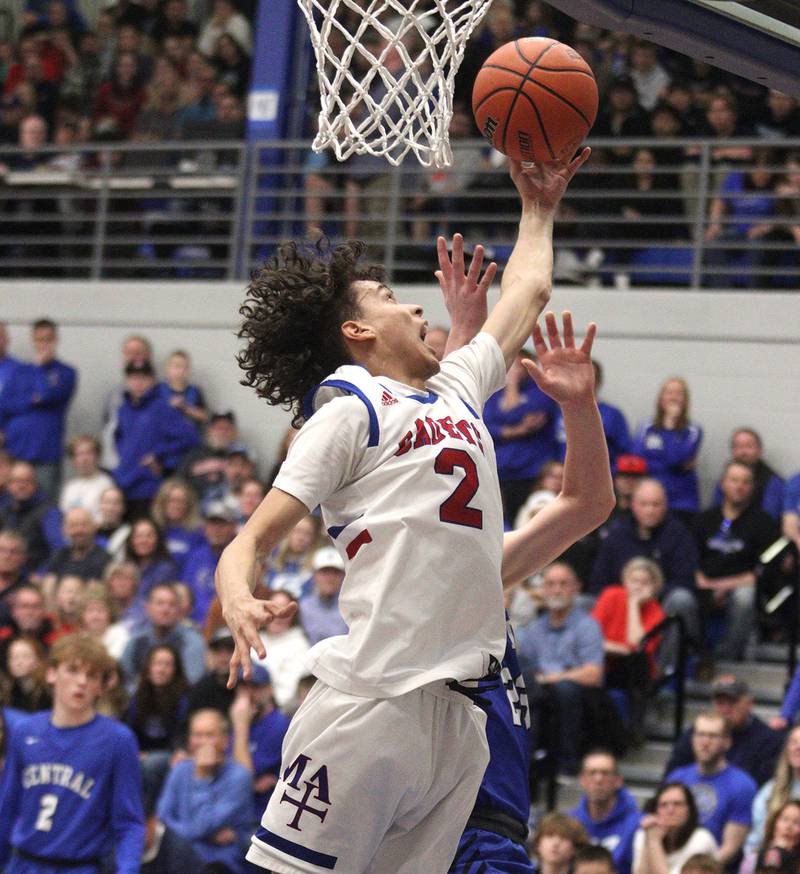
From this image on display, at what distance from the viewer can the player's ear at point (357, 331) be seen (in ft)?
12.9

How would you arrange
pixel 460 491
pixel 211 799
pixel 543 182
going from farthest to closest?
pixel 211 799, pixel 543 182, pixel 460 491

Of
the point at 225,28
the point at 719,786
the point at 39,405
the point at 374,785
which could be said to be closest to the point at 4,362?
the point at 39,405

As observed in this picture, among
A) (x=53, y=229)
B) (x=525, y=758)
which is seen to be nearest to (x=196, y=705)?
(x=525, y=758)

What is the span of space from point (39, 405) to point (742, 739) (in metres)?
6.81

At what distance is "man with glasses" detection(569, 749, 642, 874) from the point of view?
8195 millimetres

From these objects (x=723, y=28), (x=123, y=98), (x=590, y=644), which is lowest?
(x=590, y=644)

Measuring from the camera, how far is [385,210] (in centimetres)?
1372

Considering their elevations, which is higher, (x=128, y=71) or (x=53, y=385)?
(x=128, y=71)

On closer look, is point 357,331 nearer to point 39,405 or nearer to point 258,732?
point 258,732

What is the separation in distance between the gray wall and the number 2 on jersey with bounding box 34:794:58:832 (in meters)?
5.72

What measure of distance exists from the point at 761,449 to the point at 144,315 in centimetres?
567

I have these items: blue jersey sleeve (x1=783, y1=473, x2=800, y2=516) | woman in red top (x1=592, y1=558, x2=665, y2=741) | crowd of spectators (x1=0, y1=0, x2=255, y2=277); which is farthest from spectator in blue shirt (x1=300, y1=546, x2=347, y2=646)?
crowd of spectators (x1=0, y1=0, x2=255, y2=277)

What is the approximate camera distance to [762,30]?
4605mm

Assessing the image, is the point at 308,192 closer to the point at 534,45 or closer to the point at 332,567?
the point at 332,567
